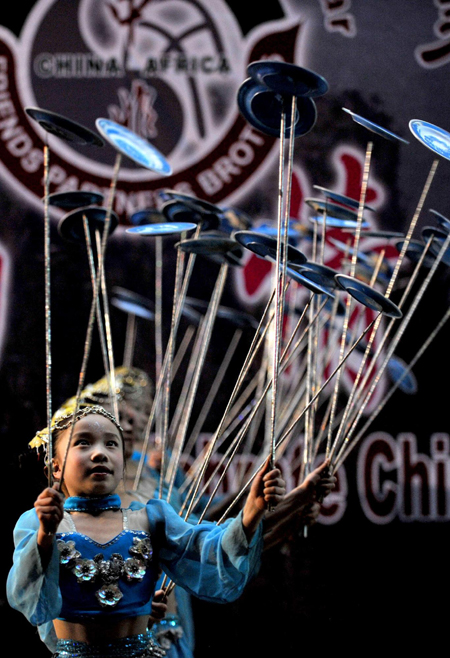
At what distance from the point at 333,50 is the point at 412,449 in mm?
2137

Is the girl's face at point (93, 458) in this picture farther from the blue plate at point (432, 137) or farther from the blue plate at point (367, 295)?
the blue plate at point (432, 137)

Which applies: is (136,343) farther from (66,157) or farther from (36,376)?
(66,157)

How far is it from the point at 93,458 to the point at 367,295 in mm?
791

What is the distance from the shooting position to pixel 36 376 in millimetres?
4977

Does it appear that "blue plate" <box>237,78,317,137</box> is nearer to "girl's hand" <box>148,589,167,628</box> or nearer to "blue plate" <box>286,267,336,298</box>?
"blue plate" <box>286,267,336,298</box>

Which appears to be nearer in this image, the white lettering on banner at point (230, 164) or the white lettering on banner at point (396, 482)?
the white lettering on banner at point (396, 482)

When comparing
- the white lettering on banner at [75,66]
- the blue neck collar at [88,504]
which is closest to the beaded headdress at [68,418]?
the blue neck collar at [88,504]

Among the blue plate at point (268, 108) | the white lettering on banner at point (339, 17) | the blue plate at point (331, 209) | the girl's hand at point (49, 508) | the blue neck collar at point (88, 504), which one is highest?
the white lettering on banner at point (339, 17)

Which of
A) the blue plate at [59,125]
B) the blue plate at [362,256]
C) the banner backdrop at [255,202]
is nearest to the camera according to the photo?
the blue plate at [59,125]

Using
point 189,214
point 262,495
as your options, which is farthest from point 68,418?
point 189,214

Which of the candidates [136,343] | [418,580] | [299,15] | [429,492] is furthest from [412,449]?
[299,15]

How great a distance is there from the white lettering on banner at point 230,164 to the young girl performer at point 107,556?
9.40 ft

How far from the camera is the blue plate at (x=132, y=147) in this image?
9.23 feet

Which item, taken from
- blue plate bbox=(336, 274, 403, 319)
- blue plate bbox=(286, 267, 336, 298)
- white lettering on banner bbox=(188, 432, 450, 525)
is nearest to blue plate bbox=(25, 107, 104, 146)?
blue plate bbox=(286, 267, 336, 298)
